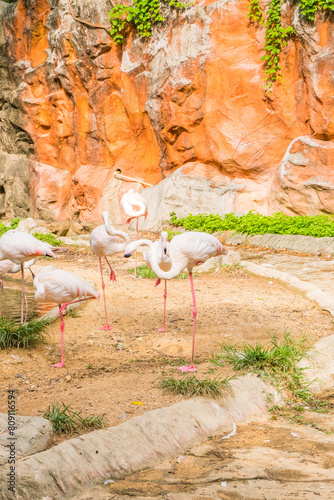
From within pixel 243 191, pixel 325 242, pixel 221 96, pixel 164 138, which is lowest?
pixel 325 242

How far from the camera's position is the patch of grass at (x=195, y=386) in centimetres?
346

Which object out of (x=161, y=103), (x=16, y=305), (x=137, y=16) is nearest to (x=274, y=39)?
(x=161, y=103)

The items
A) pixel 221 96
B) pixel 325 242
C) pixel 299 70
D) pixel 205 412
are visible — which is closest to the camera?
pixel 205 412

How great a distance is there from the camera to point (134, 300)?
6.81 meters

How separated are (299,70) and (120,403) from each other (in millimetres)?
12564

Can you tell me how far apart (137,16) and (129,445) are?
15.6 m

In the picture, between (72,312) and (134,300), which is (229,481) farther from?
(134,300)

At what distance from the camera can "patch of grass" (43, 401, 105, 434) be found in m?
2.89

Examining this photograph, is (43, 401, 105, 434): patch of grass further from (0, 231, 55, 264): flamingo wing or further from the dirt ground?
(0, 231, 55, 264): flamingo wing

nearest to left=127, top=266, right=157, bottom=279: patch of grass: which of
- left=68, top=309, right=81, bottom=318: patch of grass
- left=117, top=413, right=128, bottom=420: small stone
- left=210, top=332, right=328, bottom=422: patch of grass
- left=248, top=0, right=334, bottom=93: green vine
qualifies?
left=68, top=309, right=81, bottom=318: patch of grass

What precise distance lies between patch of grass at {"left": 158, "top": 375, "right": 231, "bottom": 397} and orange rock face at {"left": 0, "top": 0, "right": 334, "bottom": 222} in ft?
33.5

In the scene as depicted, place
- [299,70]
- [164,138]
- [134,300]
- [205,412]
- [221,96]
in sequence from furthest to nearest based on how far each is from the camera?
[164,138], [221,96], [299,70], [134,300], [205,412]

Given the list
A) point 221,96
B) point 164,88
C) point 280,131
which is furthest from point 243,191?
point 164,88

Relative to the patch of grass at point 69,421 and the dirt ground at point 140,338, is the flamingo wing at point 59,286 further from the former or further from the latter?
the patch of grass at point 69,421
